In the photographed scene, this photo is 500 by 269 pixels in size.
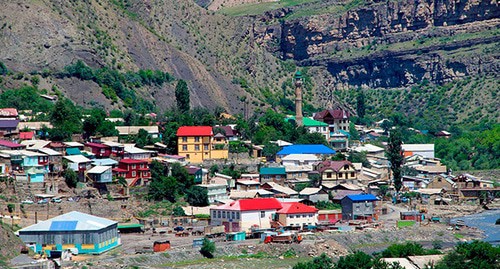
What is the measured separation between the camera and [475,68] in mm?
184625

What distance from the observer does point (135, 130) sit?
117 m

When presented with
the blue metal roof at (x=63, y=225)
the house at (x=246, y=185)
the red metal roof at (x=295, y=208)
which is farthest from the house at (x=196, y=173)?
the blue metal roof at (x=63, y=225)

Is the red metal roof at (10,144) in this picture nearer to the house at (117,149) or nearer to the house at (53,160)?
the house at (53,160)

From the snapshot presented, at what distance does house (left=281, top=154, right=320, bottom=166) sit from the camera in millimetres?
114438

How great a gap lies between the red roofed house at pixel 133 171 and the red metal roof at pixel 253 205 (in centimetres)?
896

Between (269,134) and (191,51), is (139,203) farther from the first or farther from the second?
(191,51)

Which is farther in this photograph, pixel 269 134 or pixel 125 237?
pixel 269 134

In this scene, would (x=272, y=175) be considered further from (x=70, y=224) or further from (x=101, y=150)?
(x=70, y=224)

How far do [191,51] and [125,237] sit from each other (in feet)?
290

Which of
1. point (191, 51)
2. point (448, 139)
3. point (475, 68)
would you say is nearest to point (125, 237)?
point (448, 139)

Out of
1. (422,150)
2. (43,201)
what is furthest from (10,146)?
(422,150)

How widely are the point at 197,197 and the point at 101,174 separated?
7442mm

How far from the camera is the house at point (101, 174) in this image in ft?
325

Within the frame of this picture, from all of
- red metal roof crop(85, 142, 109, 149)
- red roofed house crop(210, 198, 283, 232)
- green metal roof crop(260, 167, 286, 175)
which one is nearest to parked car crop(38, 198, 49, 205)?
red roofed house crop(210, 198, 283, 232)
